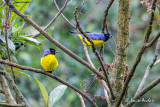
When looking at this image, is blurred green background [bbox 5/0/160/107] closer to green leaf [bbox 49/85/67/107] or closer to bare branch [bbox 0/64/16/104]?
green leaf [bbox 49/85/67/107]

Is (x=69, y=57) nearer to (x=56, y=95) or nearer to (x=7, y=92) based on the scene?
(x=56, y=95)

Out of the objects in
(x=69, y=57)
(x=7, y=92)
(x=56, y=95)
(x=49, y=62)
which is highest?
(x=7, y=92)

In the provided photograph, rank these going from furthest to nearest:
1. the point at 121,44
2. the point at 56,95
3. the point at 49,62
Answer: the point at 49,62, the point at 56,95, the point at 121,44

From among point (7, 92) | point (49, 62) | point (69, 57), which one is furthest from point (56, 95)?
point (69, 57)

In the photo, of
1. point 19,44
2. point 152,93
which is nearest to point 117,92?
point 19,44

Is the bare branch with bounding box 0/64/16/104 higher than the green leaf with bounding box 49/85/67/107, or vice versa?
the bare branch with bounding box 0/64/16/104

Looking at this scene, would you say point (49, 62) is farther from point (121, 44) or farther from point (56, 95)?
point (121, 44)

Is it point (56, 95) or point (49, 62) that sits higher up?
point (56, 95)

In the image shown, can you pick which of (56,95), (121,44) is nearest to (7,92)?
(56,95)


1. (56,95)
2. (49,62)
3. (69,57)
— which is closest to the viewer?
(56,95)

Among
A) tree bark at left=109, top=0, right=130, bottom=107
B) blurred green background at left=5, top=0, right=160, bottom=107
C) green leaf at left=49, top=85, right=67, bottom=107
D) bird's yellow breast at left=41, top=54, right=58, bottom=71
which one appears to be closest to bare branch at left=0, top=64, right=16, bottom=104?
green leaf at left=49, top=85, right=67, bottom=107

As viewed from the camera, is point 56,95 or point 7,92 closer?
point 7,92

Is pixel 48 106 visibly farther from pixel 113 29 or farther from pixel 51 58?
A: pixel 113 29

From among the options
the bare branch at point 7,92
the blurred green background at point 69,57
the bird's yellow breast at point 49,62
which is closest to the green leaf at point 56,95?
the bare branch at point 7,92
